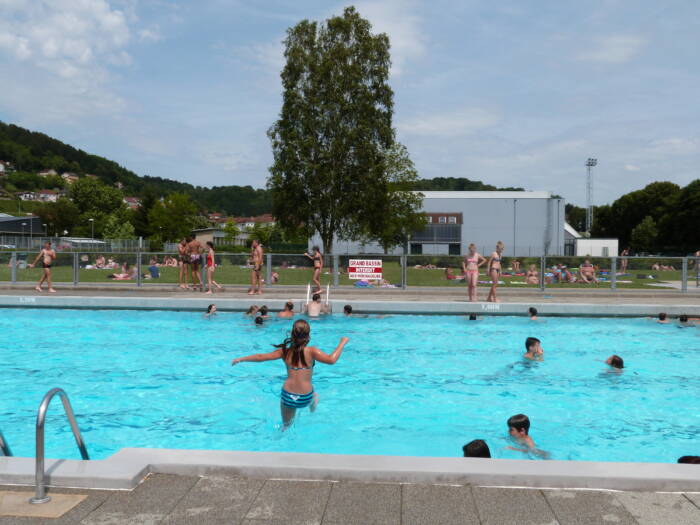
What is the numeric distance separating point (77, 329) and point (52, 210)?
105 meters

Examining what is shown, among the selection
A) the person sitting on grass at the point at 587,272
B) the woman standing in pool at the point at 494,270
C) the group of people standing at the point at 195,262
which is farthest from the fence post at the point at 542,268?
the group of people standing at the point at 195,262

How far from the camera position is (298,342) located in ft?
19.8

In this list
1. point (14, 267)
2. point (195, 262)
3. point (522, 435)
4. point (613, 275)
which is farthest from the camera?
point (14, 267)

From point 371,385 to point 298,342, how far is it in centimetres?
416

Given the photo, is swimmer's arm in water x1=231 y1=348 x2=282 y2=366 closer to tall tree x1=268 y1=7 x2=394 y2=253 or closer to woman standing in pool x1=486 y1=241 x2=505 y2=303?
woman standing in pool x1=486 y1=241 x2=505 y2=303

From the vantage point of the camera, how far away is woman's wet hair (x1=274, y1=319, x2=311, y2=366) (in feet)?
19.6

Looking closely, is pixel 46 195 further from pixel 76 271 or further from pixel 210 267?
→ pixel 210 267

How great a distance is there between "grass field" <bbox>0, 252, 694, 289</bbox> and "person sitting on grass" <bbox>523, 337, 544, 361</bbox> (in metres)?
8.48

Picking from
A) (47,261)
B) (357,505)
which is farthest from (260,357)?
(47,261)

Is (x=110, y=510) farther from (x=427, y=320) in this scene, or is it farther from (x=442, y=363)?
(x=427, y=320)

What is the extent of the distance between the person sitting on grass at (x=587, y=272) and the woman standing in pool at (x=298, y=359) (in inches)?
651

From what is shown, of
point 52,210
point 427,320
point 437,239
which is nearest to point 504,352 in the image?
point 427,320

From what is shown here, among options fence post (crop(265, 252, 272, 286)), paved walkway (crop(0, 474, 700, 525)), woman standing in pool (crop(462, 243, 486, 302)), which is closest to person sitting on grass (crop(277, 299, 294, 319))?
fence post (crop(265, 252, 272, 286))

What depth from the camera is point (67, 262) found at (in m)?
20.0
